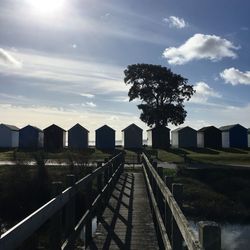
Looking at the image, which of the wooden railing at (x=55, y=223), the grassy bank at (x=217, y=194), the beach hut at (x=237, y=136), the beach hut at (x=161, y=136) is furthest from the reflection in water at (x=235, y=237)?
the beach hut at (x=237, y=136)

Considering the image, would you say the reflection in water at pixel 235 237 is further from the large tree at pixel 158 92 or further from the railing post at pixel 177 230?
the large tree at pixel 158 92

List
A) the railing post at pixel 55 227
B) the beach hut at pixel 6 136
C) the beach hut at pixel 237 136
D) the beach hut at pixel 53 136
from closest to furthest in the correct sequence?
the railing post at pixel 55 227
the beach hut at pixel 53 136
the beach hut at pixel 6 136
the beach hut at pixel 237 136

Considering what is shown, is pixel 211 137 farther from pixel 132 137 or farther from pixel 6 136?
pixel 6 136

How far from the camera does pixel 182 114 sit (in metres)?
65.8

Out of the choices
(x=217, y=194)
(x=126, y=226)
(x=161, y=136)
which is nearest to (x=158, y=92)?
(x=161, y=136)

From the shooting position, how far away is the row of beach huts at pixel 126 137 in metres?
62.5

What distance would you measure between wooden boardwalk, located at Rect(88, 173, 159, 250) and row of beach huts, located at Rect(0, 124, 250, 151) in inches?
1944

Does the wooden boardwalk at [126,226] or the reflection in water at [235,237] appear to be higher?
the wooden boardwalk at [126,226]

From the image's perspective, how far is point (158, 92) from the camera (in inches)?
2603

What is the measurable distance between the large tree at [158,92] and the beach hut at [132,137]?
212 centimetres

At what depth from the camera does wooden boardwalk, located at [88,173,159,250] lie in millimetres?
7804

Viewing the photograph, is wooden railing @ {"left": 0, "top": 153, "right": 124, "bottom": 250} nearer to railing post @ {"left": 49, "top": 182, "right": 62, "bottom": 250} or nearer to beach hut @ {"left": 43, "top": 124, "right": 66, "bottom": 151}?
railing post @ {"left": 49, "top": 182, "right": 62, "bottom": 250}

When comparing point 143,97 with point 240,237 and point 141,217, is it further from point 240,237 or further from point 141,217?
point 141,217

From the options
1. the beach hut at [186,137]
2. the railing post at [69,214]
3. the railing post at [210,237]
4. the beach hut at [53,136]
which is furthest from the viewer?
the beach hut at [186,137]
